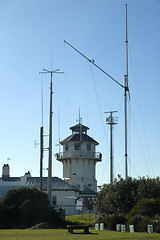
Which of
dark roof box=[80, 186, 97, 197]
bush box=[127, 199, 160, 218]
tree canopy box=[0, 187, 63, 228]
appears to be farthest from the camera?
dark roof box=[80, 186, 97, 197]

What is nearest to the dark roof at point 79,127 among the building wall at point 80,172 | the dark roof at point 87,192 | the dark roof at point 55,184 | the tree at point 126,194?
the building wall at point 80,172

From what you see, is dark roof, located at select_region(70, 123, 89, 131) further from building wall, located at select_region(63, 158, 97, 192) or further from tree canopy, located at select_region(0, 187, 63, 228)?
tree canopy, located at select_region(0, 187, 63, 228)

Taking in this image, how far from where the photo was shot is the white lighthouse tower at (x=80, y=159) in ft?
197

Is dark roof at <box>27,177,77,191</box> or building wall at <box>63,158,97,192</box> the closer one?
dark roof at <box>27,177,77,191</box>

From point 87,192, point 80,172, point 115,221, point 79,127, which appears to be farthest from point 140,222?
point 79,127

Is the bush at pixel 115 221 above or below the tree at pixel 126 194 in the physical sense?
below

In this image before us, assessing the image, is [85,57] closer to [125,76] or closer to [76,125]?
[125,76]

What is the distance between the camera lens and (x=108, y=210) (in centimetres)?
3347

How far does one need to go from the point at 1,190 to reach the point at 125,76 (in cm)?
2344

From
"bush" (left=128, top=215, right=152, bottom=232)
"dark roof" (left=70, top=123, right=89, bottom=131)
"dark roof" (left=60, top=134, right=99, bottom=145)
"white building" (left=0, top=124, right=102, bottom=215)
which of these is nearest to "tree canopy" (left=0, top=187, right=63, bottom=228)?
"bush" (left=128, top=215, right=152, bottom=232)

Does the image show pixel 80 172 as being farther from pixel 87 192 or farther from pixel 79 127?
pixel 79 127

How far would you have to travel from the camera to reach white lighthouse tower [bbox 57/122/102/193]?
6009 cm

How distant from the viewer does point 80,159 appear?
6056 centimetres

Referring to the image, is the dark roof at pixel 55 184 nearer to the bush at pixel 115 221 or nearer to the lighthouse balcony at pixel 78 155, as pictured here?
the lighthouse balcony at pixel 78 155
